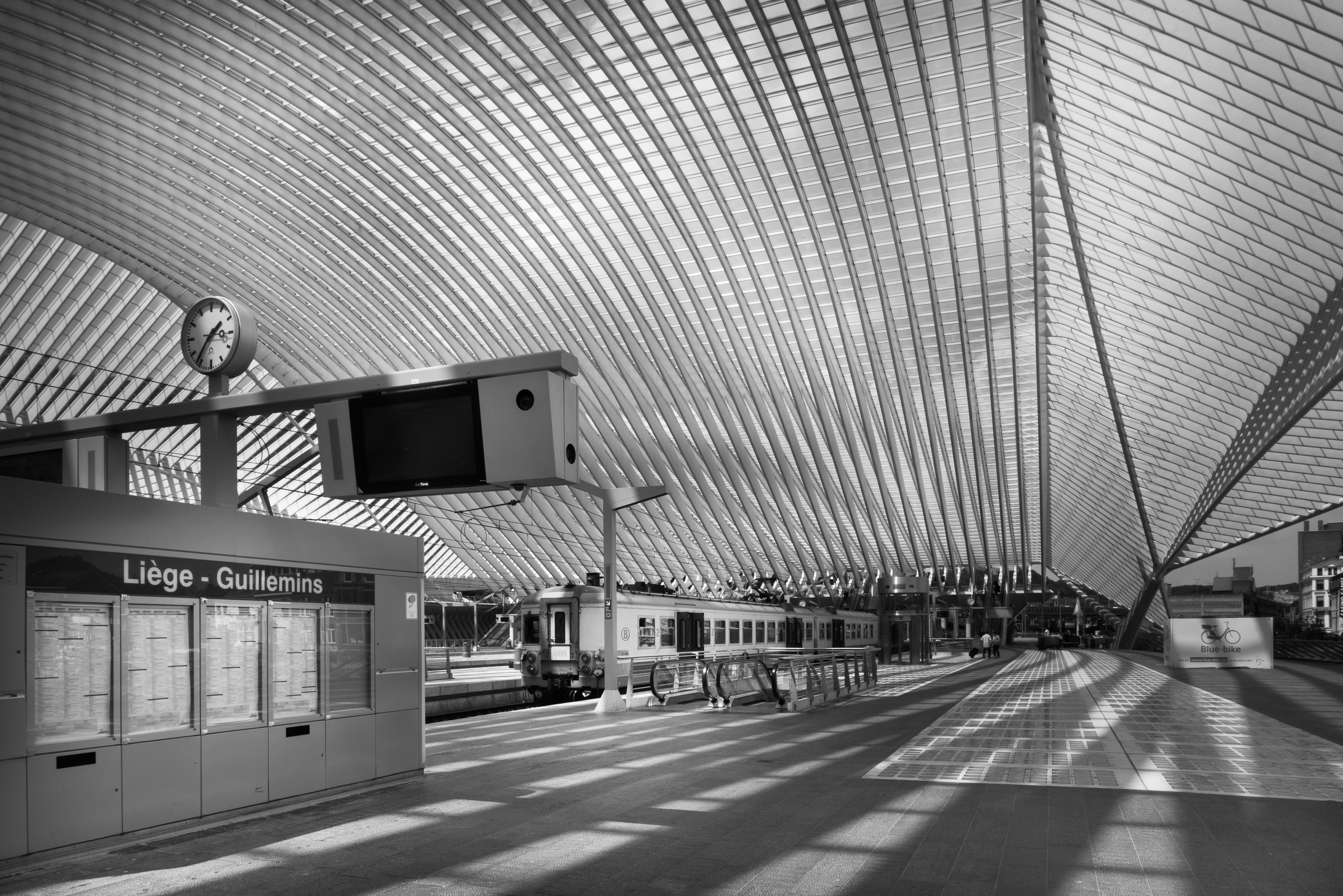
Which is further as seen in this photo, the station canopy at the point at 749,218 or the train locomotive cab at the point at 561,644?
the train locomotive cab at the point at 561,644

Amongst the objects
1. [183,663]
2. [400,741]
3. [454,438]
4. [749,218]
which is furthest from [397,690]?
[749,218]

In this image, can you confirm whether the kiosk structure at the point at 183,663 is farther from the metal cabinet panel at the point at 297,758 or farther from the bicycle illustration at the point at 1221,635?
the bicycle illustration at the point at 1221,635

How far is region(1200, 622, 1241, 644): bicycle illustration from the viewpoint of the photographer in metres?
31.5

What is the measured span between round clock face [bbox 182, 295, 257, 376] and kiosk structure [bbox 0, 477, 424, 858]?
161 centimetres

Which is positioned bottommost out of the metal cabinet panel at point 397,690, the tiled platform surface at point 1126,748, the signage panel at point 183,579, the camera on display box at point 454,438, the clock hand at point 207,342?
the tiled platform surface at point 1126,748

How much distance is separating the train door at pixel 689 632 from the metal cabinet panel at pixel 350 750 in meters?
18.1

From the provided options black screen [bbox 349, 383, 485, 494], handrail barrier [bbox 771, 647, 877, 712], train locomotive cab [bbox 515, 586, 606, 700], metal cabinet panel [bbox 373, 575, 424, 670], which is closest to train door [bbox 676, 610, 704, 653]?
train locomotive cab [bbox 515, 586, 606, 700]

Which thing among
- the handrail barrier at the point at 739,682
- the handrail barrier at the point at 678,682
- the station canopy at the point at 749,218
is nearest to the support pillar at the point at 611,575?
the handrail barrier at the point at 678,682

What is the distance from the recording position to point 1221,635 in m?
31.7

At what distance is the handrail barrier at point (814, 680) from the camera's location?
19.8m

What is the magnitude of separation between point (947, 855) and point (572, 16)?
2340 centimetres

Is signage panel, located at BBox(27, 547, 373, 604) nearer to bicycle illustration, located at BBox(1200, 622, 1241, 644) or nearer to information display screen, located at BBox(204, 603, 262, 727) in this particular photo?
information display screen, located at BBox(204, 603, 262, 727)

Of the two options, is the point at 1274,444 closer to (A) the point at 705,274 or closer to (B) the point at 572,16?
(A) the point at 705,274

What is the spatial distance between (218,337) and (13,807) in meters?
4.51
